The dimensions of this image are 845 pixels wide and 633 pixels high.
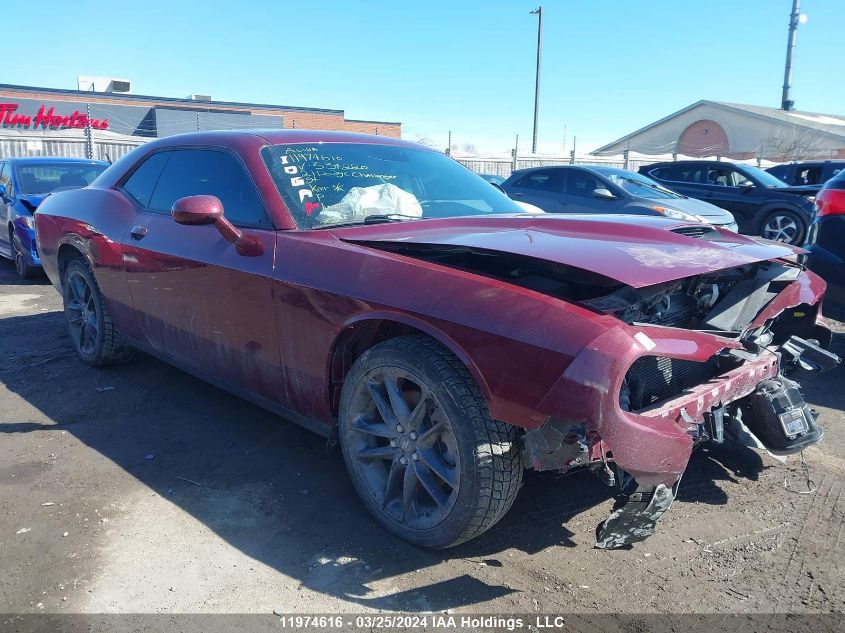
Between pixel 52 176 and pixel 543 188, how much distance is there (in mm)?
7011

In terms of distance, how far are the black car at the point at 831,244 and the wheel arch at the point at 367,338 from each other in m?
3.61

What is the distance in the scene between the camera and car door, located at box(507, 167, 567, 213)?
10.1 metres

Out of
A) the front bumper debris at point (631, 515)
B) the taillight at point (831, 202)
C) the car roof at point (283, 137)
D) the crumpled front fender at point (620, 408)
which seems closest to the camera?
the crumpled front fender at point (620, 408)

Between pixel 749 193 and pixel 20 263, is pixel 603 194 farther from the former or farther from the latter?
pixel 20 263

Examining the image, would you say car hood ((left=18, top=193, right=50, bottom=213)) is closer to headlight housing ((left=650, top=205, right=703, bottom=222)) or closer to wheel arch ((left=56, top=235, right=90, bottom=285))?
wheel arch ((left=56, top=235, right=90, bottom=285))

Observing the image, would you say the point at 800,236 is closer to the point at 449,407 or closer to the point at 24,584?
the point at 449,407

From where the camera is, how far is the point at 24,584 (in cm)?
248

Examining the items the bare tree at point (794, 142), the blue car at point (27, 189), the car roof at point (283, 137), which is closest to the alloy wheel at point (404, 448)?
the car roof at point (283, 137)

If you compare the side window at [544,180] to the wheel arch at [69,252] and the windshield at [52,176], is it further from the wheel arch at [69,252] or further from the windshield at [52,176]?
the wheel arch at [69,252]

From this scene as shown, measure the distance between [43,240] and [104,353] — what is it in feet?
4.08

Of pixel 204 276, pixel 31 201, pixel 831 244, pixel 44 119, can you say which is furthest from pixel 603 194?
pixel 44 119

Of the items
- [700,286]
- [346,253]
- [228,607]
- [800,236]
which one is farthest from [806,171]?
[228,607]

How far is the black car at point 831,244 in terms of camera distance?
4.76 meters

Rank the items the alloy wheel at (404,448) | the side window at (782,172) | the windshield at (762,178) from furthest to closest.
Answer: the side window at (782,172) < the windshield at (762,178) < the alloy wheel at (404,448)
